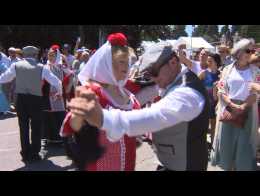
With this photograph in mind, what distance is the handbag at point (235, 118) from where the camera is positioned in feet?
15.7

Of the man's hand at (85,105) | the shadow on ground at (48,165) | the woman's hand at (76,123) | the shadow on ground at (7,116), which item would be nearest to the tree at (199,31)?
the shadow on ground at (7,116)

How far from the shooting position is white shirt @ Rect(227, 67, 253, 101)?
4.88 metres

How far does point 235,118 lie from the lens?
15.8 feet

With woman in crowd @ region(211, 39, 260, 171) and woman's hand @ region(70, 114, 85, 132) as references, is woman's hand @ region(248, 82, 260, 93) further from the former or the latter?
woman's hand @ region(70, 114, 85, 132)

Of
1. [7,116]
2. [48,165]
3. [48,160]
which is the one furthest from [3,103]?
[48,165]

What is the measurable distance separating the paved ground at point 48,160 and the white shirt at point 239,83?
3.23ft

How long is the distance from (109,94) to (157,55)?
49 centimetres

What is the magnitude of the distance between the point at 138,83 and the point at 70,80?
4715 millimetres

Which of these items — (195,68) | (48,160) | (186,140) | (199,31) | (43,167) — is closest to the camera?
(186,140)

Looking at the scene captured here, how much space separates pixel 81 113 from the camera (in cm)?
162

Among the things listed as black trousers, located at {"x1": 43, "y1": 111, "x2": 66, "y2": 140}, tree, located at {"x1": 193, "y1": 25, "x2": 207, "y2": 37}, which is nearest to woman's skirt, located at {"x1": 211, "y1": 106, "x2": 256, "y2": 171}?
black trousers, located at {"x1": 43, "y1": 111, "x2": 66, "y2": 140}

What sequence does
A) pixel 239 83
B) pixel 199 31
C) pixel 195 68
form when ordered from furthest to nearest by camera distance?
pixel 199 31, pixel 195 68, pixel 239 83

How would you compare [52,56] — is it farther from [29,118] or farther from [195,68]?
[195,68]
